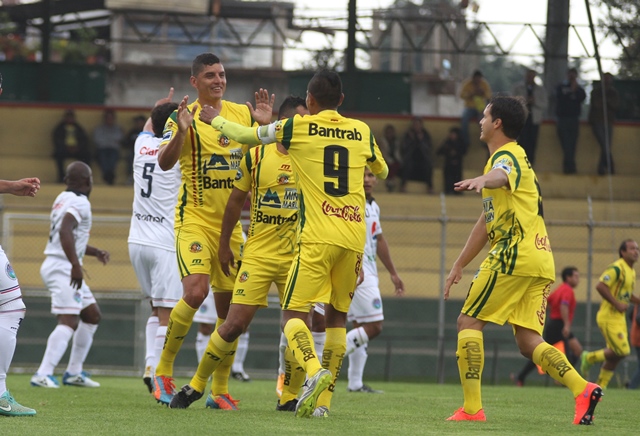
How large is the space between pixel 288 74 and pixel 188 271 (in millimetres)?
20342

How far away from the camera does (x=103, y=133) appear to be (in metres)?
22.5

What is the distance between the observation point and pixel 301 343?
6.74 meters

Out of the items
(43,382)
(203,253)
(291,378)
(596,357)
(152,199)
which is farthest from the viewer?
(596,357)

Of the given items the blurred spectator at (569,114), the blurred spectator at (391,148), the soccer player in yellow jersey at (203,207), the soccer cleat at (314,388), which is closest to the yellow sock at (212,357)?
the soccer player in yellow jersey at (203,207)

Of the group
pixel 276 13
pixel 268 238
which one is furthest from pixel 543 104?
pixel 268 238

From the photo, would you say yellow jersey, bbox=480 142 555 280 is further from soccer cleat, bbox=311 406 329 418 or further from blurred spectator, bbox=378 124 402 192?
blurred spectator, bbox=378 124 402 192

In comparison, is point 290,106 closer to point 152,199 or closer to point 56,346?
point 152,199

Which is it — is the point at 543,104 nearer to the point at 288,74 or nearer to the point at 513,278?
the point at 288,74

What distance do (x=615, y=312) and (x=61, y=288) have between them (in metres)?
7.91

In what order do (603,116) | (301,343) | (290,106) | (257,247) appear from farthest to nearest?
(603,116), (290,106), (257,247), (301,343)

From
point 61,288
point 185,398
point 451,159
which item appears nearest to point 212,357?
point 185,398

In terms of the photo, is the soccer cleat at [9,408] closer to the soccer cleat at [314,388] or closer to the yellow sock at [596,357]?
the soccer cleat at [314,388]

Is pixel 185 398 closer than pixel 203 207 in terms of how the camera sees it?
Yes

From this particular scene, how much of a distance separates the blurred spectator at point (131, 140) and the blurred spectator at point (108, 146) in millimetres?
174
